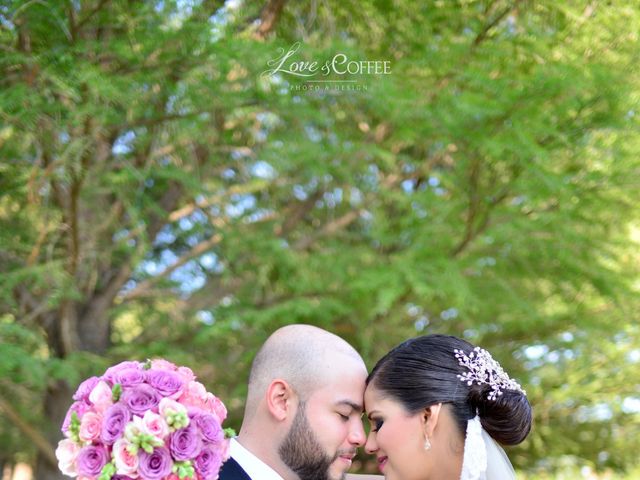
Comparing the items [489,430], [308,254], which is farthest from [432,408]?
[308,254]

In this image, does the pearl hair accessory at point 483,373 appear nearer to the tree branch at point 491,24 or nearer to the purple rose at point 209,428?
the purple rose at point 209,428

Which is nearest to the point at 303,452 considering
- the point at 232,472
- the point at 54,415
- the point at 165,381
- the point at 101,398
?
the point at 232,472

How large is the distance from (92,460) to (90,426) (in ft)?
0.38

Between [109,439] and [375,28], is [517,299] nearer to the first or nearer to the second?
[375,28]

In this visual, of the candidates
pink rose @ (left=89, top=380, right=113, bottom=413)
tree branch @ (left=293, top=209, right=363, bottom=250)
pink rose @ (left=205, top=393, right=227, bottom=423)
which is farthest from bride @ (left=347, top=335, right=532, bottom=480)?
tree branch @ (left=293, top=209, right=363, bottom=250)

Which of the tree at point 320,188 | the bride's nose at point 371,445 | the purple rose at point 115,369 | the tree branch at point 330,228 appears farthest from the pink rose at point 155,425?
the tree branch at point 330,228

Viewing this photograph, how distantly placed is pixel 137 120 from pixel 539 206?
10.3 feet

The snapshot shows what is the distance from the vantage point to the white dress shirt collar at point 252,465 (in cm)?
407

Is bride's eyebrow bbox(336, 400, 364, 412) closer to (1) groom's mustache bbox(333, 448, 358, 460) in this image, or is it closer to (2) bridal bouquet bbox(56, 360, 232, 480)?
(1) groom's mustache bbox(333, 448, 358, 460)

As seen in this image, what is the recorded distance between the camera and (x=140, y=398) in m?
3.13

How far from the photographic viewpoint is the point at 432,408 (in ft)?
13.2

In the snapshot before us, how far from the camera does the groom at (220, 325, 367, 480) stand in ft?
13.5

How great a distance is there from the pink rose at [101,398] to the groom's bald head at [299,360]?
118cm

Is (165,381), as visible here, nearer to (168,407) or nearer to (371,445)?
(168,407)
